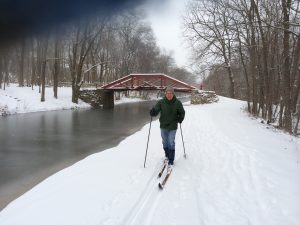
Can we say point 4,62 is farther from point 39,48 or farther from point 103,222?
point 103,222

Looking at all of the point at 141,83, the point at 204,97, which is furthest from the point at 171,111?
the point at 141,83

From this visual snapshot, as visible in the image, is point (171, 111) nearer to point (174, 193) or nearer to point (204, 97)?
point (174, 193)

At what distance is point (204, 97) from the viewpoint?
3853 centimetres

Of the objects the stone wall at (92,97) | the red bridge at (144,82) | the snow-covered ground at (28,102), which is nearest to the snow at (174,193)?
the snow-covered ground at (28,102)

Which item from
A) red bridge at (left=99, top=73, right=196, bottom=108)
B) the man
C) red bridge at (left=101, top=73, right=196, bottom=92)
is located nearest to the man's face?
the man

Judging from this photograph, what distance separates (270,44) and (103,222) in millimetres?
19865

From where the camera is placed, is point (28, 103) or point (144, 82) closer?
point (28, 103)

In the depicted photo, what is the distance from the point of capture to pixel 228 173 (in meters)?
7.60

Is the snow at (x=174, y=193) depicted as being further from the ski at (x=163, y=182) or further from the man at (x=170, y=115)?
the man at (x=170, y=115)

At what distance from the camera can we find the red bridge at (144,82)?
43.5 metres


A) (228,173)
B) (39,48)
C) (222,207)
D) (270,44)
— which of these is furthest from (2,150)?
(270,44)

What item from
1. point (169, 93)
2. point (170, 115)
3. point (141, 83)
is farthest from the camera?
point (141, 83)

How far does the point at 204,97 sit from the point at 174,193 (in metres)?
32.9

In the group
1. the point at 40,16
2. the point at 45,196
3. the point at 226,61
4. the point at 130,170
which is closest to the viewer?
the point at 40,16
